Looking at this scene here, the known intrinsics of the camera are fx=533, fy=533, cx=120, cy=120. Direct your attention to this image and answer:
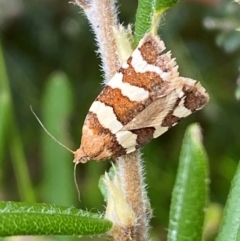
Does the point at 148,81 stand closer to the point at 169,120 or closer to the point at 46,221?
the point at 169,120

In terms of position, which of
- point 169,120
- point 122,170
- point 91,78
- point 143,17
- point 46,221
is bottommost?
point 46,221

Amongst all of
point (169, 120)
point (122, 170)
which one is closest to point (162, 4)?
point (169, 120)

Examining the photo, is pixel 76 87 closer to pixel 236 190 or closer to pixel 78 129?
pixel 78 129

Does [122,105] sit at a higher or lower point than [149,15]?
lower

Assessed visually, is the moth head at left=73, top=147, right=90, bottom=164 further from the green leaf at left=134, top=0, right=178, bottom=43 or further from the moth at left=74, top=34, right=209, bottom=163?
the green leaf at left=134, top=0, right=178, bottom=43

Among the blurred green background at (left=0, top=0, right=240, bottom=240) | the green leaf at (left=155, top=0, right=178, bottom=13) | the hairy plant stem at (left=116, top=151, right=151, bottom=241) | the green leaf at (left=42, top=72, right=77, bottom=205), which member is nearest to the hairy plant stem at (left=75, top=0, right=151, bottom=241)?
the hairy plant stem at (left=116, top=151, right=151, bottom=241)

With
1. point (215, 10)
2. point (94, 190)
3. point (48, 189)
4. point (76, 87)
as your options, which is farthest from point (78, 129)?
point (215, 10)
